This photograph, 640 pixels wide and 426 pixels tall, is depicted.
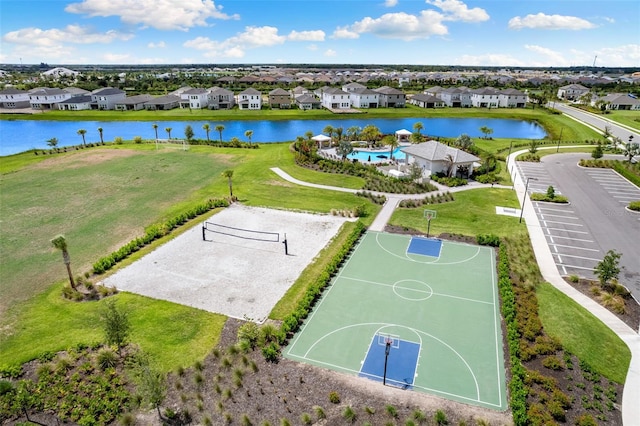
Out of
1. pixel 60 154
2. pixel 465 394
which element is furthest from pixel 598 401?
pixel 60 154

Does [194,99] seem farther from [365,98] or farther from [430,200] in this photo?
[430,200]

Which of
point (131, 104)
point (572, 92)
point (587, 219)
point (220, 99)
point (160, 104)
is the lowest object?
point (587, 219)

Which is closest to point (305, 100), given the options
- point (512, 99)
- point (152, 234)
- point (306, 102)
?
point (306, 102)

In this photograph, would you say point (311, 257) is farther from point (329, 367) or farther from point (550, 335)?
point (550, 335)

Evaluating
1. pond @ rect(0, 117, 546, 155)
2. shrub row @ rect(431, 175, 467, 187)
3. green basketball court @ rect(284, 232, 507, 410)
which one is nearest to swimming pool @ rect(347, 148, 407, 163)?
shrub row @ rect(431, 175, 467, 187)

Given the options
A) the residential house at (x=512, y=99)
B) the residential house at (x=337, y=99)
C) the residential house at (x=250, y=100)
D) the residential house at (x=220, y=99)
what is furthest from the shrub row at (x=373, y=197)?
the residential house at (x=512, y=99)

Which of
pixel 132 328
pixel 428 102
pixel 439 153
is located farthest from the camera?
pixel 428 102
